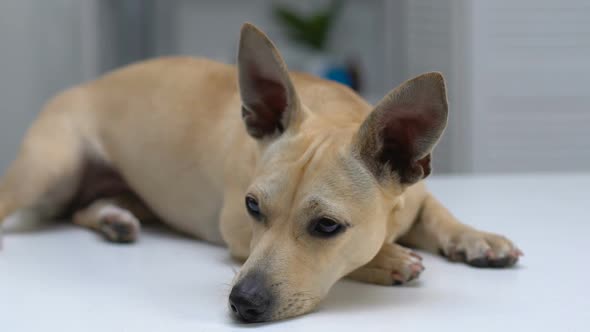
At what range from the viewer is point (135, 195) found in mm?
3049

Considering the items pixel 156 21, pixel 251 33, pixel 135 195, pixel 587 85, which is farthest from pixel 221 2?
pixel 251 33

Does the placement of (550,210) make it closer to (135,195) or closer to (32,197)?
(135,195)

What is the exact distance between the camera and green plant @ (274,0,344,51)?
23.2ft

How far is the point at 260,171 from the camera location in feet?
6.32

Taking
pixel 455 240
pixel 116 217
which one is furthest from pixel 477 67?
pixel 116 217

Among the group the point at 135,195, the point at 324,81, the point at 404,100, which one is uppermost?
the point at 404,100

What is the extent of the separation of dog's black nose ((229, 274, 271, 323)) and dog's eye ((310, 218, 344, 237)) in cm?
19

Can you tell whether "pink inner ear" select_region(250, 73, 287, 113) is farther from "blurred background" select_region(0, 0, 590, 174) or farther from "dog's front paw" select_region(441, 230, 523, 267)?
"blurred background" select_region(0, 0, 590, 174)

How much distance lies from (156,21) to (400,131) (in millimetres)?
5460

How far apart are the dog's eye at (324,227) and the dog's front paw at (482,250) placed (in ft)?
2.06

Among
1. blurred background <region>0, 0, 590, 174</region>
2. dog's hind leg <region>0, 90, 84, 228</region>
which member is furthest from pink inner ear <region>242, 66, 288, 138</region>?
blurred background <region>0, 0, 590, 174</region>

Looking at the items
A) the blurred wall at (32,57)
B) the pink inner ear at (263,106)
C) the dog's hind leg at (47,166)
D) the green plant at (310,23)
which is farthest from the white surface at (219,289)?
the green plant at (310,23)

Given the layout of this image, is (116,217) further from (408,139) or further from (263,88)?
(408,139)

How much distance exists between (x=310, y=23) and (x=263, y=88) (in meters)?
5.20
